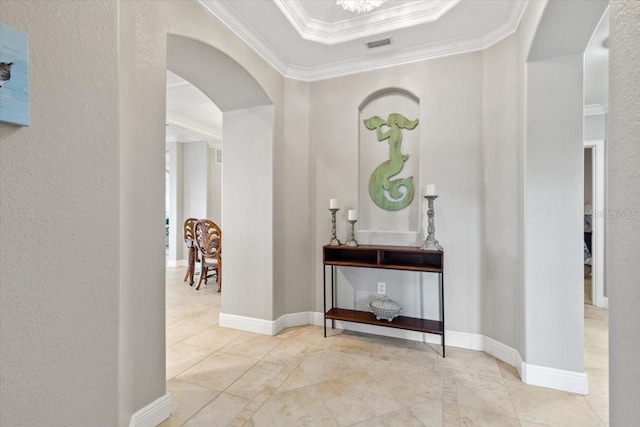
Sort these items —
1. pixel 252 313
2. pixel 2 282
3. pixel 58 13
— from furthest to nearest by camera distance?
pixel 252 313
pixel 58 13
pixel 2 282

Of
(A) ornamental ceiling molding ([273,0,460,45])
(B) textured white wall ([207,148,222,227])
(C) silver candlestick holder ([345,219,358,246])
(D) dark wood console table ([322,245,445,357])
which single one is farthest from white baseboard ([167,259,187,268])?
(A) ornamental ceiling molding ([273,0,460,45])

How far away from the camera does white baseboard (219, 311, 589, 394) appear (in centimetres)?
201

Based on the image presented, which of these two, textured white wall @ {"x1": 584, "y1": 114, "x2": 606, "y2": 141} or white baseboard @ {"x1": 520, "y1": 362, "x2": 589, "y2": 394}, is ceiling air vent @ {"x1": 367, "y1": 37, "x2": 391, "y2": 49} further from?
textured white wall @ {"x1": 584, "y1": 114, "x2": 606, "y2": 141}

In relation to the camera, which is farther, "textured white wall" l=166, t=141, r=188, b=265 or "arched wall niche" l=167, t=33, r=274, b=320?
"textured white wall" l=166, t=141, r=188, b=265

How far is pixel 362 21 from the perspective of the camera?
2.54 meters

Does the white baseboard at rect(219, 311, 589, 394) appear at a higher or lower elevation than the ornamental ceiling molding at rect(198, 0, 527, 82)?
lower

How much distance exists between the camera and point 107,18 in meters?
1.33

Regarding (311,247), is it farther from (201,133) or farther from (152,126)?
(201,133)

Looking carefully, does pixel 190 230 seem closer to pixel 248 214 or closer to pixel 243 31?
pixel 248 214

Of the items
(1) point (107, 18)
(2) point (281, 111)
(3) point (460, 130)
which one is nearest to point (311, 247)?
(2) point (281, 111)

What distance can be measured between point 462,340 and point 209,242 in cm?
361

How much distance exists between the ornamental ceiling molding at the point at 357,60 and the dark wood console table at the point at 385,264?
1799 mm

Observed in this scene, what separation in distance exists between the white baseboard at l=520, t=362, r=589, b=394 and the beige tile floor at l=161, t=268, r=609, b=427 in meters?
0.05

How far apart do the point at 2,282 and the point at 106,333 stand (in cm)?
47
